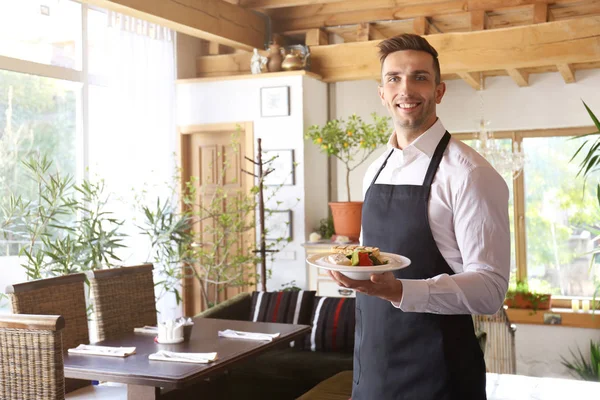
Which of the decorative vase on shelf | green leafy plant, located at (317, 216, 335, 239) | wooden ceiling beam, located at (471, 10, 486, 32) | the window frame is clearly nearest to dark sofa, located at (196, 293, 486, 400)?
green leafy plant, located at (317, 216, 335, 239)

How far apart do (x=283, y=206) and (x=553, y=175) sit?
2.95 m

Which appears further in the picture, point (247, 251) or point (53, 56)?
point (247, 251)

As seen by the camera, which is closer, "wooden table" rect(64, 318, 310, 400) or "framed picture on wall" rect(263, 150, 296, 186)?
"wooden table" rect(64, 318, 310, 400)

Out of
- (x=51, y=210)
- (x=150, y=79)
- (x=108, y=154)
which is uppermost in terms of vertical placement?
(x=150, y=79)

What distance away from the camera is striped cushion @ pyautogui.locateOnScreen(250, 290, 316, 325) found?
15.8 ft

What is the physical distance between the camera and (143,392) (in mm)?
3027

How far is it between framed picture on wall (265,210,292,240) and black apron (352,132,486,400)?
4.65m

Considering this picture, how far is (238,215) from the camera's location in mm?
A: 6324

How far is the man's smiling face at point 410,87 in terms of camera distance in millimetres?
1729

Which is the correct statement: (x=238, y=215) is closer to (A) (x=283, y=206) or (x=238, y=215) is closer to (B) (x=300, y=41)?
(A) (x=283, y=206)

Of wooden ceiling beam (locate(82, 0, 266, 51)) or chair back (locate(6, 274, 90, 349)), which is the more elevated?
wooden ceiling beam (locate(82, 0, 266, 51))

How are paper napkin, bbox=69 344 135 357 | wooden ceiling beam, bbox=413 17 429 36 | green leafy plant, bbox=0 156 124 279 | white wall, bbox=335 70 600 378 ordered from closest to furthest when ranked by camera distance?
paper napkin, bbox=69 344 135 357
green leafy plant, bbox=0 156 124 279
wooden ceiling beam, bbox=413 17 429 36
white wall, bbox=335 70 600 378

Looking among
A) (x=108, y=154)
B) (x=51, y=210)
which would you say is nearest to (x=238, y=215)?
(x=108, y=154)

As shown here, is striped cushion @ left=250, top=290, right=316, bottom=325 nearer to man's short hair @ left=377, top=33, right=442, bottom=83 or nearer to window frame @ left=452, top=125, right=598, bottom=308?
man's short hair @ left=377, top=33, right=442, bottom=83
